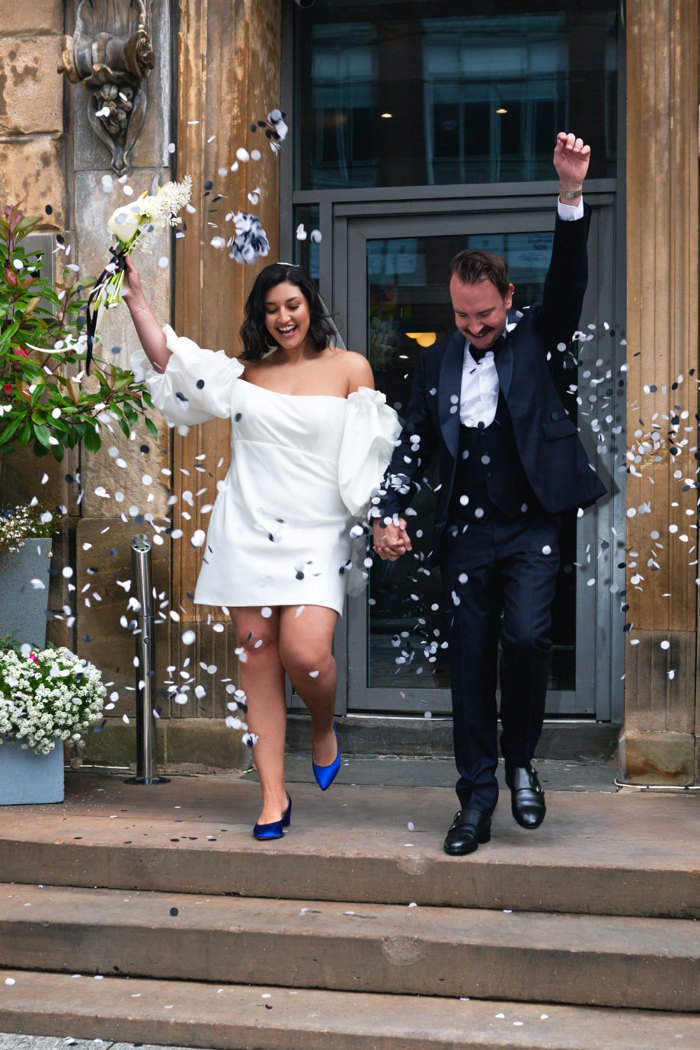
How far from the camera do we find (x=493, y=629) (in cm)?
380

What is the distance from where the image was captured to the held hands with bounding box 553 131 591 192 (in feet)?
11.1

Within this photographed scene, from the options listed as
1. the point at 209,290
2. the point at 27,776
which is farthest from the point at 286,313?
the point at 27,776

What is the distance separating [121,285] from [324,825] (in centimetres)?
187

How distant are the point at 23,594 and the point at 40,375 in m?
0.94

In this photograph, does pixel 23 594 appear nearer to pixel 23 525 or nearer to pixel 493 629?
pixel 23 525

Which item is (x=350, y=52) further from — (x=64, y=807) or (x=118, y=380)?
(x=64, y=807)

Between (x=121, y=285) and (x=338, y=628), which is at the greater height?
(x=121, y=285)

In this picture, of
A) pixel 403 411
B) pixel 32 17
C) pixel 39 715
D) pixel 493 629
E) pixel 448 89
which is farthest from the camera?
pixel 403 411

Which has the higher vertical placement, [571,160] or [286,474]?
[571,160]

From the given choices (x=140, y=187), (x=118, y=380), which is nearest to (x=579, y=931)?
(x=118, y=380)

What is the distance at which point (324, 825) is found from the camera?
4.03m

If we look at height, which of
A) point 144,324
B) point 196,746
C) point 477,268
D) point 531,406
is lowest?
point 196,746

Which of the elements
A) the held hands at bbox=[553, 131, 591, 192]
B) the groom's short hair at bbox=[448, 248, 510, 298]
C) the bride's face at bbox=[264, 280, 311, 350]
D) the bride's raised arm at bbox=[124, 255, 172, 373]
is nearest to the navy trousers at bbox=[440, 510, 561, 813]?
the groom's short hair at bbox=[448, 248, 510, 298]

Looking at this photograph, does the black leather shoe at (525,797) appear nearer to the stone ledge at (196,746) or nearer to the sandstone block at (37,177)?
the stone ledge at (196,746)
